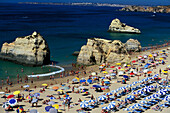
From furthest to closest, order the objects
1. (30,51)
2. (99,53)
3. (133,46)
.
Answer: (133,46)
(99,53)
(30,51)

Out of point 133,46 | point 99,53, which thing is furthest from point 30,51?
point 133,46

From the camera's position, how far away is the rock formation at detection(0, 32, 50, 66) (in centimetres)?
5684

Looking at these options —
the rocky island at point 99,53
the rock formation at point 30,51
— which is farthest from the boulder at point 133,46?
the rock formation at point 30,51

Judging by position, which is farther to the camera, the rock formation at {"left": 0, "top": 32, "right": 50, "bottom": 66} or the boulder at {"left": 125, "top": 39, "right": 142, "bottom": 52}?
the boulder at {"left": 125, "top": 39, "right": 142, "bottom": 52}

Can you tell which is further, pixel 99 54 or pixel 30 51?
pixel 99 54

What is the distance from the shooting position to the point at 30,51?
57156 millimetres

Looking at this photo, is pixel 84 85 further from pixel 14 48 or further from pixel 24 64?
pixel 14 48

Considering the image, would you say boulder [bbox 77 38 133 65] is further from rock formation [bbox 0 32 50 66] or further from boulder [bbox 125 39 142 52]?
boulder [bbox 125 39 142 52]

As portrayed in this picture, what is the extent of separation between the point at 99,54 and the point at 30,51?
49.0 ft

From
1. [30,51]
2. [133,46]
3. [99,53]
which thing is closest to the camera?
[30,51]

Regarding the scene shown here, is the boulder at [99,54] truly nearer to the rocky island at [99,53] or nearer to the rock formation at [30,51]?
the rocky island at [99,53]

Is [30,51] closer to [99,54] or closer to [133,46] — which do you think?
[99,54]

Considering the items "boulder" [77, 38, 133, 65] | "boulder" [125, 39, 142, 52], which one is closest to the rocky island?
"boulder" [77, 38, 133, 65]

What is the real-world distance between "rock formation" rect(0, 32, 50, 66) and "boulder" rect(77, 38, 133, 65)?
783cm
